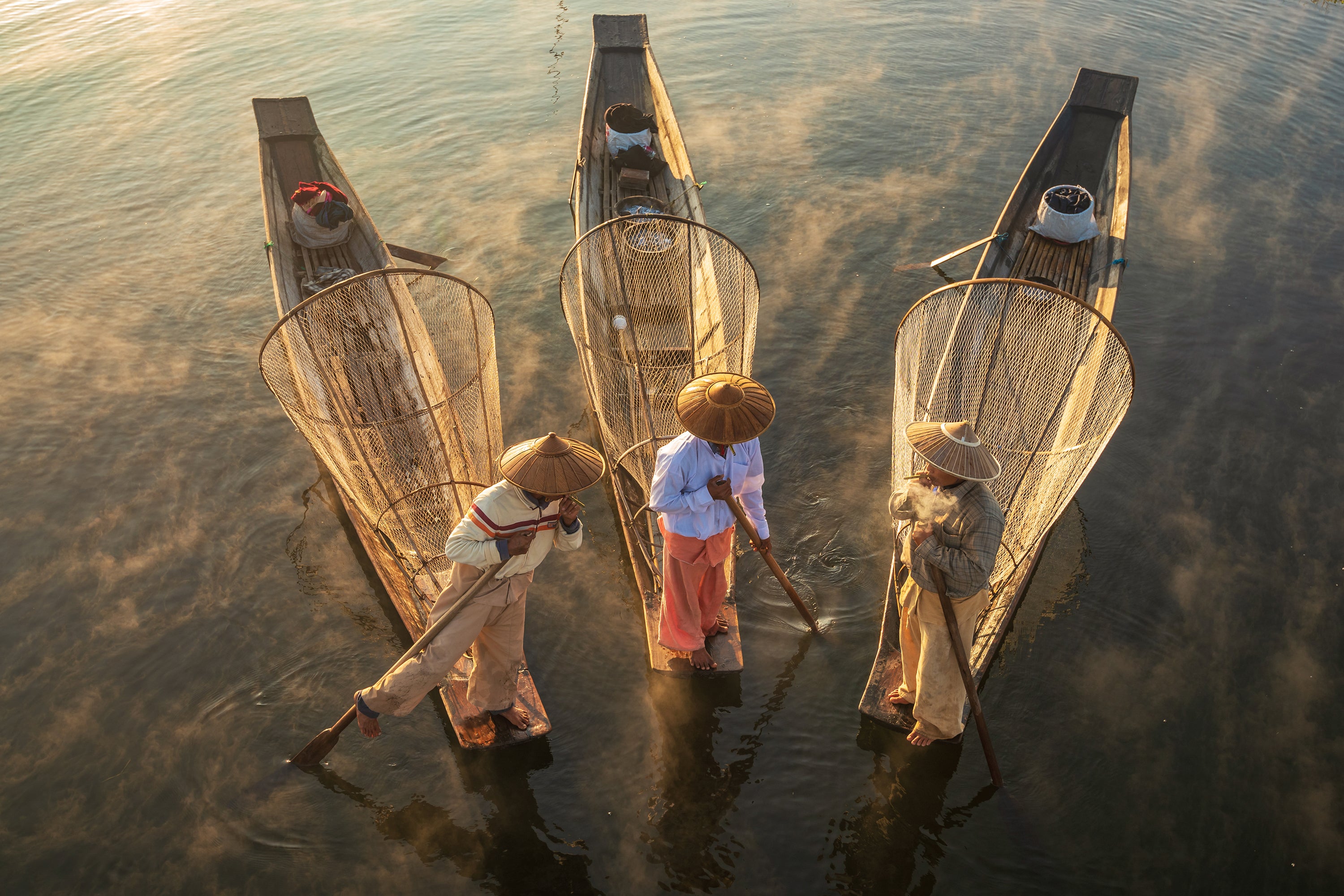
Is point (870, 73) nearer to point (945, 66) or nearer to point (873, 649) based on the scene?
point (945, 66)

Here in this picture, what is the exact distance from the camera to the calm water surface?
407cm

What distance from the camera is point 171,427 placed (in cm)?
652

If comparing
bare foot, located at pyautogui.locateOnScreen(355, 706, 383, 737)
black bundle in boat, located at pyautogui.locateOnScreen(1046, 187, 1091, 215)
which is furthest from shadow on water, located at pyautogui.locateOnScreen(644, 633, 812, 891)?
black bundle in boat, located at pyautogui.locateOnScreen(1046, 187, 1091, 215)

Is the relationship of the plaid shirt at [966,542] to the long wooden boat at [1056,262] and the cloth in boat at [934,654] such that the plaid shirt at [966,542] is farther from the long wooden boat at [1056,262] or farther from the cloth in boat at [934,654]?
the long wooden boat at [1056,262]

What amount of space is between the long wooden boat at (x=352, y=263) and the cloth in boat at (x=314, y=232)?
0.26 ft

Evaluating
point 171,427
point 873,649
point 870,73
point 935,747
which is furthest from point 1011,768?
point 870,73

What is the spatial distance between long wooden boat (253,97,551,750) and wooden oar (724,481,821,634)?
140 centimetres

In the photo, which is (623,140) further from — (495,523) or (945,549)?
(945,549)

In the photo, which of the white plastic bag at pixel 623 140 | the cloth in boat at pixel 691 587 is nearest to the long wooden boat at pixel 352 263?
the cloth in boat at pixel 691 587

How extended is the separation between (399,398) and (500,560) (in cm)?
247

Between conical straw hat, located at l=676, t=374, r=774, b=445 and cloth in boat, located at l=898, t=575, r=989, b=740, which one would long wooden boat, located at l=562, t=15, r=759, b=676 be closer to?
cloth in boat, located at l=898, t=575, r=989, b=740

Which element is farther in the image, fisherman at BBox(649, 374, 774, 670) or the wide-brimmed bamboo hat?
fisherman at BBox(649, 374, 774, 670)

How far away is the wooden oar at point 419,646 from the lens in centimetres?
349

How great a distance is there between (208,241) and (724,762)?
25.3ft
